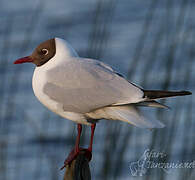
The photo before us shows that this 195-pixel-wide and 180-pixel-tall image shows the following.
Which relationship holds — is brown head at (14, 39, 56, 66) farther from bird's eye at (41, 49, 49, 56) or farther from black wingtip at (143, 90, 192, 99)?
black wingtip at (143, 90, 192, 99)

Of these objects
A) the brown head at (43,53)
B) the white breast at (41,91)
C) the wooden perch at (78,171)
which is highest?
the brown head at (43,53)

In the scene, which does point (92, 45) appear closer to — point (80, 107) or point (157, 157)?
point (80, 107)

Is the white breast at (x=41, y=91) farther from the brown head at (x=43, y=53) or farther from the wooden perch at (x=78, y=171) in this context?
the wooden perch at (x=78, y=171)

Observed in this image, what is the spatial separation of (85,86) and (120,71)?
3.16 m

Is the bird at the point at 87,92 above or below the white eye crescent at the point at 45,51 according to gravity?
below

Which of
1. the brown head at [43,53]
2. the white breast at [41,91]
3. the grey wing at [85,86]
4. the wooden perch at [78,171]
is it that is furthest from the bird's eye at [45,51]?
the wooden perch at [78,171]

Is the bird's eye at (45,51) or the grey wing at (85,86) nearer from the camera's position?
the grey wing at (85,86)

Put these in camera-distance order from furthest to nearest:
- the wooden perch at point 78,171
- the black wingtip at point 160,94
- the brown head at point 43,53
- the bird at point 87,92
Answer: the brown head at point 43,53 < the bird at point 87,92 < the black wingtip at point 160,94 < the wooden perch at point 78,171

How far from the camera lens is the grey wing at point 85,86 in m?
3.26

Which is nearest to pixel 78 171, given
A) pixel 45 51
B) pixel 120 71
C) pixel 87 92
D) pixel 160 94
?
pixel 160 94

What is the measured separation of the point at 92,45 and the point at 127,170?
1.97m

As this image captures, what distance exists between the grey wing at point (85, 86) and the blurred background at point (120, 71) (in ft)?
0.30

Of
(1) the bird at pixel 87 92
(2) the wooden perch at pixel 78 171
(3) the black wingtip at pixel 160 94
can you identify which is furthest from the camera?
(1) the bird at pixel 87 92

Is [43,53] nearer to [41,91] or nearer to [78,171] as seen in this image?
[41,91]
